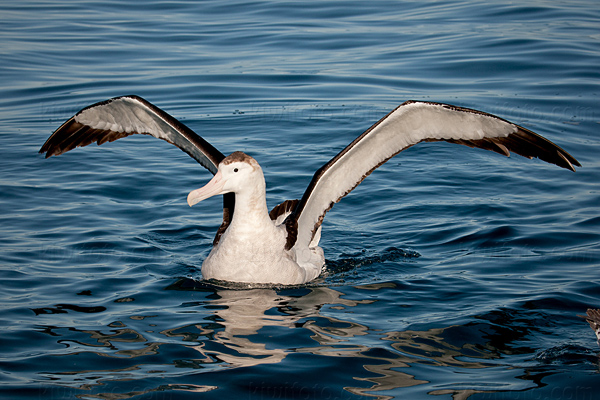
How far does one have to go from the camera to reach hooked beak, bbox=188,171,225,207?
7.35 meters

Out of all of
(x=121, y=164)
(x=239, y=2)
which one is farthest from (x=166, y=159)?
(x=239, y=2)

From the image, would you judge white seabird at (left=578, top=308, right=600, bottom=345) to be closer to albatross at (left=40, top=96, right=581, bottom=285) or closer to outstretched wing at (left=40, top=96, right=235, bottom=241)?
albatross at (left=40, top=96, right=581, bottom=285)

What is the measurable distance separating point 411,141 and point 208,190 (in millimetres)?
2274

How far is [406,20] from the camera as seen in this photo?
23672 millimetres

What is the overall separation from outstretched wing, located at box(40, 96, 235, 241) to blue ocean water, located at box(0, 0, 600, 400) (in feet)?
3.62

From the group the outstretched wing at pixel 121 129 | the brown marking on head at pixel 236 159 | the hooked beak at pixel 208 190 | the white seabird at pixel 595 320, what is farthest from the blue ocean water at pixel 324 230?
the brown marking on head at pixel 236 159

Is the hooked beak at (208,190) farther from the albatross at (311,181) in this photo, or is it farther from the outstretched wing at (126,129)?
the outstretched wing at (126,129)

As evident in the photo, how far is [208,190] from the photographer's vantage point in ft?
24.5

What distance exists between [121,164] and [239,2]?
1611 cm

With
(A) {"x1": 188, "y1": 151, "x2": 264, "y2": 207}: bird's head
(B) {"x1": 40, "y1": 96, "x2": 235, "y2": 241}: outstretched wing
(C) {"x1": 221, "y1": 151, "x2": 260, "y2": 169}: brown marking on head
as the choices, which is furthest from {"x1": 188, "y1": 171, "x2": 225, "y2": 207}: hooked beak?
(B) {"x1": 40, "y1": 96, "x2": 235, "y2": 241}: outstretched wing

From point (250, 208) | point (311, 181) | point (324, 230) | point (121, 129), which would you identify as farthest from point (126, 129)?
point (324, 230)

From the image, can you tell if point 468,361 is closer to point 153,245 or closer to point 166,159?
point 153,245

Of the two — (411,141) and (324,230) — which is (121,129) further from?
(411,141)

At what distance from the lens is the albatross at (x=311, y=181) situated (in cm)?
759
